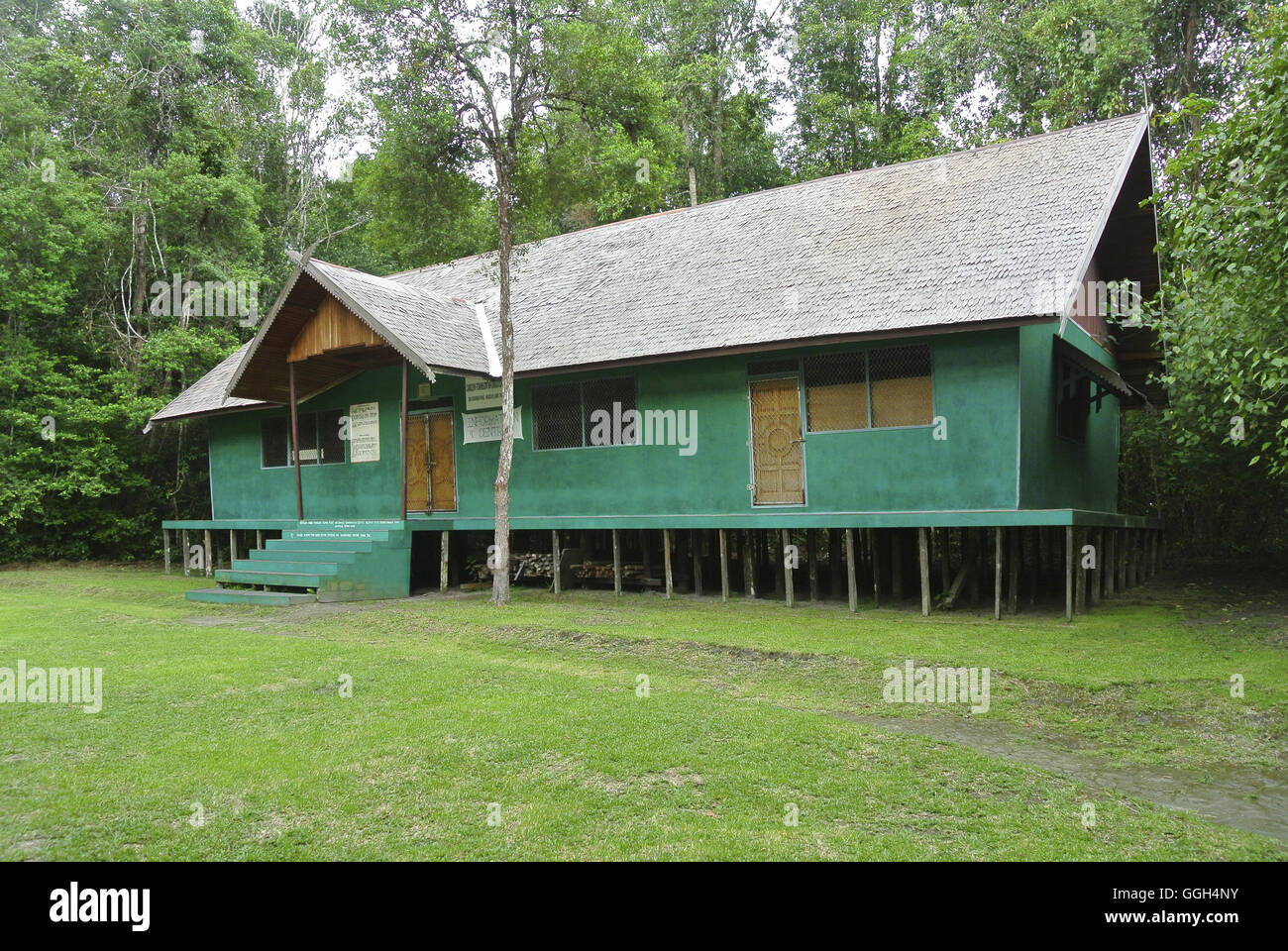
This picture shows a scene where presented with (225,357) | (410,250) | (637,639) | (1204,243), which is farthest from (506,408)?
(410,250)

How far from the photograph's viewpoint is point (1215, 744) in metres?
6.15

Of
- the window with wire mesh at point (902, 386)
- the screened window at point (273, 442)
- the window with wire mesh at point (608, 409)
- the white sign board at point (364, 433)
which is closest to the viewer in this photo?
the window with wire mesh at point (902, 386)

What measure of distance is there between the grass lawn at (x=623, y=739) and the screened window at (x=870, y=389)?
2.75 m

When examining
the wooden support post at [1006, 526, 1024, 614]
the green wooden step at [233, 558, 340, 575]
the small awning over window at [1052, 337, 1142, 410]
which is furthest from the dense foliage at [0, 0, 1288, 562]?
the green wooden step at [233, 558, 340, 575]

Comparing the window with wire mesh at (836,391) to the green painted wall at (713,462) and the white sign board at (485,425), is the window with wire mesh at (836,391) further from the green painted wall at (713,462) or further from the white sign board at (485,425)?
the white sign board at (485,425)

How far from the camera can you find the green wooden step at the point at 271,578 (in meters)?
13.5

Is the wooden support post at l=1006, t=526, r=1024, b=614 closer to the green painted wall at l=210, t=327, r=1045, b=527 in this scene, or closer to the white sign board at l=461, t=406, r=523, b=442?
the green painted wall at l=210, t=327, r=1045, b=527

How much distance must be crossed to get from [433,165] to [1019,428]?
903 centimetres

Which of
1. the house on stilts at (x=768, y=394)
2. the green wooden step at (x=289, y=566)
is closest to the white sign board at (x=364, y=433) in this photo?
the house on stilts at (x=768, y=394)

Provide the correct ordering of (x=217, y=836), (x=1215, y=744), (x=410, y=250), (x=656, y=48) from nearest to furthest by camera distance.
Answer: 1. (x=217, y=836)
2. (x=1215, y=744)
3. (x=410, y=250)
4. (x=656, y=48)

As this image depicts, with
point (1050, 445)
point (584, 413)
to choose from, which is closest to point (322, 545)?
point (584, 413)

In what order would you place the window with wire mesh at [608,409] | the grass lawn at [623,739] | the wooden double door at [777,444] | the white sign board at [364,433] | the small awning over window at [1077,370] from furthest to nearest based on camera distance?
the white sign board at [364,433], the window with wire mesh at [608,409], the small awning over window at [1077,370], the wooden double door at [777,444], the grass lawn at [623,739]

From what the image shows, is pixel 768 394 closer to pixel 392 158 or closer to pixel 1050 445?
pixel 1050 445
